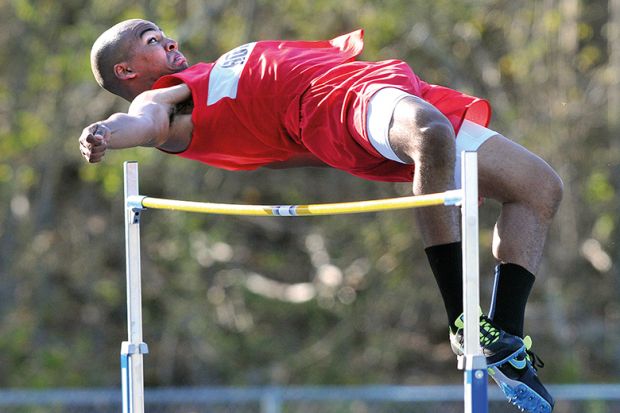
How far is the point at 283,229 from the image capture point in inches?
420

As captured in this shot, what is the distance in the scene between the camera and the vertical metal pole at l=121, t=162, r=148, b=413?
4.01 m

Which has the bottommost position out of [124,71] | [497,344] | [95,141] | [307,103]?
[497,344]

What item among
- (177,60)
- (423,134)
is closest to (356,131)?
(423,134)

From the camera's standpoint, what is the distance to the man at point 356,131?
3588 millimetres

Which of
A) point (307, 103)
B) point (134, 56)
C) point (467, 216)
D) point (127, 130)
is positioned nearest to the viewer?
point (467, 216)

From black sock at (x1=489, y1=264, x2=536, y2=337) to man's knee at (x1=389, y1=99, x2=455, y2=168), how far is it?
445 millimetres

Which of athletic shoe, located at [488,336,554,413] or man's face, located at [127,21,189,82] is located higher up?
man's face, located at [127,21,189,82]

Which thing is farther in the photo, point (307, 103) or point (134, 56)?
point (134, 56)

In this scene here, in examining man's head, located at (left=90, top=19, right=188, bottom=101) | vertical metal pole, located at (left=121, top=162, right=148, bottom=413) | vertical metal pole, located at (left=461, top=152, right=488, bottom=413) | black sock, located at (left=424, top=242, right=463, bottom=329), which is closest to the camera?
vertical metal pole, located at (left=461, top=152, right=488, bottom=413)

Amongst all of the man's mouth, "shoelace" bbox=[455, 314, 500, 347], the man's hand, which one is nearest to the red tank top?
the man's mouth

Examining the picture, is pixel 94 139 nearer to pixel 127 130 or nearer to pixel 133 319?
pixel 127 130

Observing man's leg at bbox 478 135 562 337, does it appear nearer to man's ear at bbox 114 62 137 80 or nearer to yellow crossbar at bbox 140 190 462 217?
yellow crossbar at bbox 140 190 462 217

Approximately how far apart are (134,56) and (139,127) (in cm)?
63

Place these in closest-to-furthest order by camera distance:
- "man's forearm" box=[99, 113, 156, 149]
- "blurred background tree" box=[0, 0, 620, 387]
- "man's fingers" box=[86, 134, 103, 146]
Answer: "man's fingers" box=[86, 134, 103, 146], "man's forearm" box=[99, 113, 156, 149], "blurred background tree" box=[0, 0, 620, 387]
